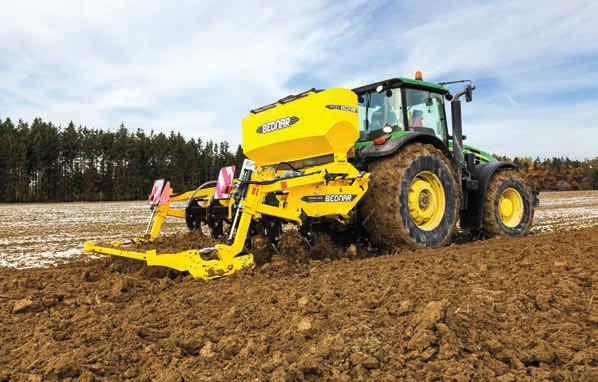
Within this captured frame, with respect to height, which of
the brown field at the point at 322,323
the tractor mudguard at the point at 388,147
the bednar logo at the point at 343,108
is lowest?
the brown field at the point at 322,323

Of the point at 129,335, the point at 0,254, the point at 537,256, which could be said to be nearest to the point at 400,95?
the point at 537,256

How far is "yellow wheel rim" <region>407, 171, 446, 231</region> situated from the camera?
212 inches

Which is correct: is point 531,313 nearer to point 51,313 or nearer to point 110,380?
point 110,380

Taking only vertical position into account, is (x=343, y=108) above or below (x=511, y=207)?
above

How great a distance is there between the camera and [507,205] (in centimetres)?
722

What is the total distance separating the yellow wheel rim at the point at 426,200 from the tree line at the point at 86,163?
131ft

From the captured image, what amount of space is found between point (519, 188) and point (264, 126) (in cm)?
449

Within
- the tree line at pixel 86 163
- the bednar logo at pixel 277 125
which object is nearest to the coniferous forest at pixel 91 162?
the tree line at pixel 86 163

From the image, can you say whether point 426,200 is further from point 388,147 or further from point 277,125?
point 277,125

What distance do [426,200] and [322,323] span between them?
3.35m

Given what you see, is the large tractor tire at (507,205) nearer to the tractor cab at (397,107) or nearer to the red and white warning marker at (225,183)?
the tractor cab at (397,107)

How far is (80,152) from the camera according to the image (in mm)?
41625

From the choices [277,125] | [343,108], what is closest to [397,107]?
[343,108]

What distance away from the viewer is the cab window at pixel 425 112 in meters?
6.04
